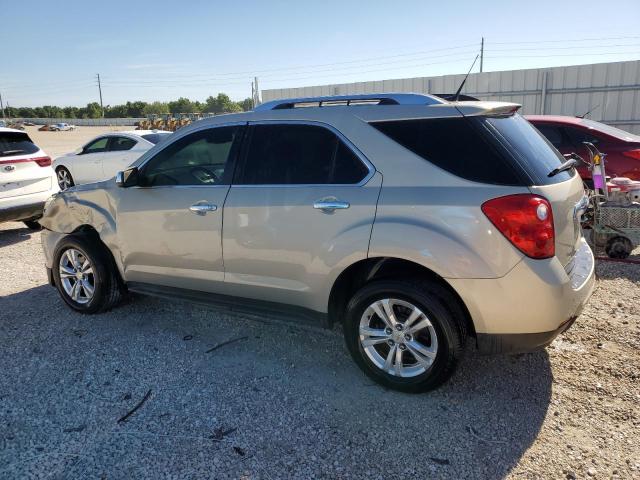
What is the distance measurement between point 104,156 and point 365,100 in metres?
10.5

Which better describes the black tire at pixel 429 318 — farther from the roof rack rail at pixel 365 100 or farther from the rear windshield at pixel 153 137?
the rear windshield at pixel 153 137

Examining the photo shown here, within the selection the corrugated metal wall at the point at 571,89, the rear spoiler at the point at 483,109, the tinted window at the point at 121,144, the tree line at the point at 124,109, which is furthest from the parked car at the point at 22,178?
the tree line at the point at 124,109

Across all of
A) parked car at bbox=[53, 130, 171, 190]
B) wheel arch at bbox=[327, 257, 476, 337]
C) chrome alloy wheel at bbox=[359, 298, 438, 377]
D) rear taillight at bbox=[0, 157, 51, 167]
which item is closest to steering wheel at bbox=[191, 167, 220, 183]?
wheel arch at bbox=[327, 257, 476, 337]

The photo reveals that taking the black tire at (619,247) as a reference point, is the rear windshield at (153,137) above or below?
above

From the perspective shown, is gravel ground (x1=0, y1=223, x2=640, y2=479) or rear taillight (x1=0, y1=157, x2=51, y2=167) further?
rear taillight (x1=0, y1=157, x2=51, y2=167)

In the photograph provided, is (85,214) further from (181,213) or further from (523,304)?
(523,304)

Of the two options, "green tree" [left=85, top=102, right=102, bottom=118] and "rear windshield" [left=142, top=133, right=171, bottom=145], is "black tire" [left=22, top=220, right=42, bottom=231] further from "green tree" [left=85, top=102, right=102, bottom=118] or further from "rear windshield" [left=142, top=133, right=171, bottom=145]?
"green tree" [left=85, top=102, right=102, bottom=118]

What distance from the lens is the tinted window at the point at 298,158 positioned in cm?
329

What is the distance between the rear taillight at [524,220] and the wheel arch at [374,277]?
0.49 metres

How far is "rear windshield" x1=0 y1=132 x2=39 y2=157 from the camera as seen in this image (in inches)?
299

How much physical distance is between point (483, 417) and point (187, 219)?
8.21 feet

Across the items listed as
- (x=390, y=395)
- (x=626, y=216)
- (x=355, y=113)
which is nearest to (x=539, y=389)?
(x=390, y=395)

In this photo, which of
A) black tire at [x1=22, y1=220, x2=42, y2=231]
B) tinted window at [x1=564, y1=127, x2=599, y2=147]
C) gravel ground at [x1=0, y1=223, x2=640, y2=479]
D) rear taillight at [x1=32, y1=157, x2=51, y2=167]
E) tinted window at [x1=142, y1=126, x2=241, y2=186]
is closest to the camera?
gravel ground at [x1=0, y1=223, x2=640, y2=479]

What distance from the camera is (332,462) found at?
8.55ft
